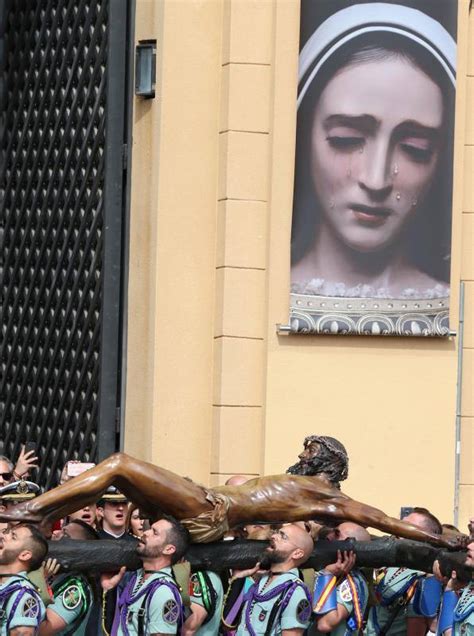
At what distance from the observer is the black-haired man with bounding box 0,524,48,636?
42.7 ft

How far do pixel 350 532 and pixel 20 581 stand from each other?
8.26 ft

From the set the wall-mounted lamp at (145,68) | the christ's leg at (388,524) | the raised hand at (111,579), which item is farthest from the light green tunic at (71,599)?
the wall-mounted lamp at (145,68)

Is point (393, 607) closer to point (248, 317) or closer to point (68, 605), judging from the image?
point (68, 605)

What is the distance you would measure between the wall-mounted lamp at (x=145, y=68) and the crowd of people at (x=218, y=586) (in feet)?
13.3

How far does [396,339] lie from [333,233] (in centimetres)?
91

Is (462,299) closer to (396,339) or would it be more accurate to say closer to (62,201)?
(396,339)

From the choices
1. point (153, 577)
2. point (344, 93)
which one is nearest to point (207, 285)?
point (344, 93)

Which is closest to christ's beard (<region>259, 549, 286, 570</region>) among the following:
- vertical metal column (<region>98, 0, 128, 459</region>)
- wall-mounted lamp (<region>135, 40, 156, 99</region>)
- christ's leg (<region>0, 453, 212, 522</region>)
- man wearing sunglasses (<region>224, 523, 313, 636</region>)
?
man wearing sunglasses (<region>224, 523, 313, 636</region>)

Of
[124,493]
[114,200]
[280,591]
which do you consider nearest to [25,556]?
[124,493]

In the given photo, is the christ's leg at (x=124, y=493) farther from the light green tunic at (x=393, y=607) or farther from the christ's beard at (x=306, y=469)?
the light green tunic at (x=393, y=607)

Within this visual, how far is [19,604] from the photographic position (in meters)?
13.0

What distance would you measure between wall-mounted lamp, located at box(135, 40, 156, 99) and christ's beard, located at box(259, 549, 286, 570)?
4965mm

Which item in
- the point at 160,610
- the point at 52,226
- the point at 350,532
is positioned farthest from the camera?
the point at 52,226

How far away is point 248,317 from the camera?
17.5 metres
